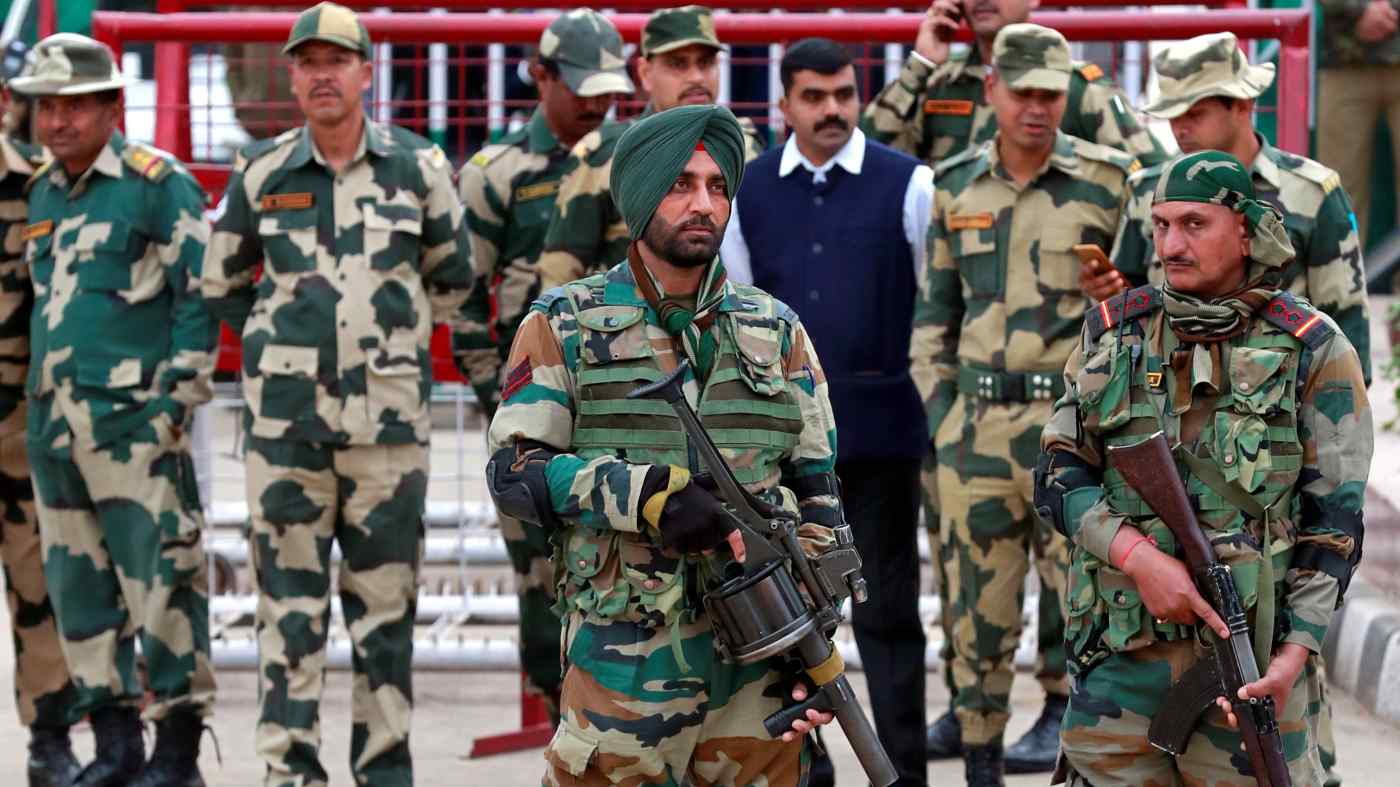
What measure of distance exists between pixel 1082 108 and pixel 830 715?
3.14 meters

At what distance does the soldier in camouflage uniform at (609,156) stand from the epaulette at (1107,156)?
36.5 inches

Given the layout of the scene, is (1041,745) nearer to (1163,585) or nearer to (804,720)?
(1163,585)

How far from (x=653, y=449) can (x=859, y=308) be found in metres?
1.99

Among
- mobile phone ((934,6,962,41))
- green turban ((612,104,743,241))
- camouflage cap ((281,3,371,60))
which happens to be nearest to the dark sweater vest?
mobile phone ((934,6,962,41))

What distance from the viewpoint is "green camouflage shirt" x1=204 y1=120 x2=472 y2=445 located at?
602 centimetres

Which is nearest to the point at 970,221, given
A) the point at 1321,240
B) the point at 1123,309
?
the point at 1321,240

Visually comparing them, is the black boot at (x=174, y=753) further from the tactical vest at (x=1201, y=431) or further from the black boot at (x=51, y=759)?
the tactical vest at (x=1201, y=431)

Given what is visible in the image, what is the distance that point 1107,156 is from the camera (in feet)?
20.3

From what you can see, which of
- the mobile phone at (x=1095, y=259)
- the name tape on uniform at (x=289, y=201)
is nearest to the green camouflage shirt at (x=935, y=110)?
the mobile phone at (x=1095, y=259)

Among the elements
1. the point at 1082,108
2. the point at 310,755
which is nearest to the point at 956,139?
the point at 1082,108

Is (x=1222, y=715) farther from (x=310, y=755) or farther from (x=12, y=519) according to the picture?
(x=12, y=519)

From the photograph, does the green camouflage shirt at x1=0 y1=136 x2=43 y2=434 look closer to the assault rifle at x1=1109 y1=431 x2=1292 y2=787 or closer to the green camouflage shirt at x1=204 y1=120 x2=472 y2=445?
the green camouflage shirt at x1=204 y1=120 x2=472 y2=445

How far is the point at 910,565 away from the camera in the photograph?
6.11 meters

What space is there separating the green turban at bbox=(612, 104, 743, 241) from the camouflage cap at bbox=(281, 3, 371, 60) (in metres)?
2.06
